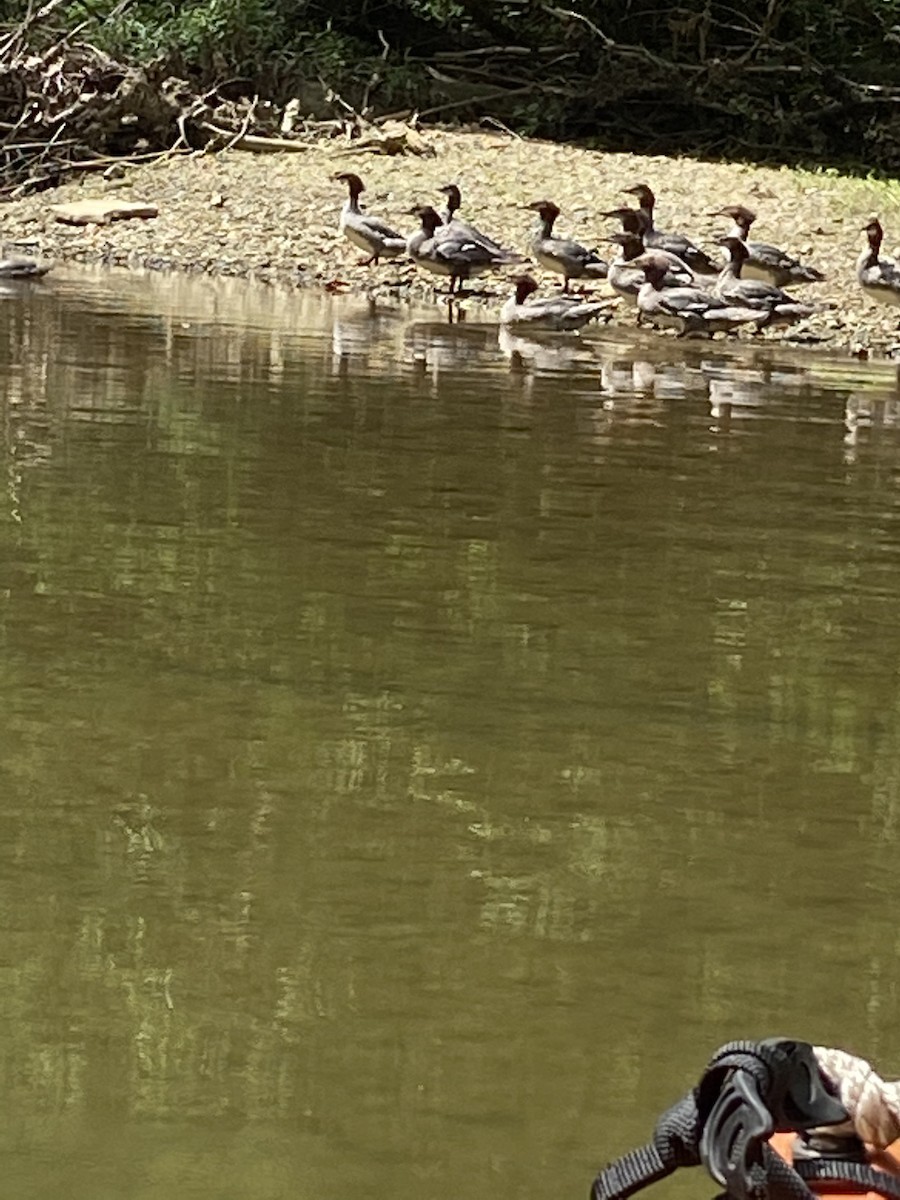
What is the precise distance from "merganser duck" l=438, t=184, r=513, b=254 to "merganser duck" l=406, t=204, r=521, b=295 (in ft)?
0.23

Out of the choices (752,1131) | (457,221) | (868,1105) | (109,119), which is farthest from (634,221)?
(752,1131)

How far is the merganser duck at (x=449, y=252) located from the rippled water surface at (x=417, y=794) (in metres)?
9.17

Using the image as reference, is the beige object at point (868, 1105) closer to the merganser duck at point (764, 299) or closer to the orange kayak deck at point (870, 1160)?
the orange kayak deck at point (870, 1160)

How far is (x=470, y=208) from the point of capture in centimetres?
2434

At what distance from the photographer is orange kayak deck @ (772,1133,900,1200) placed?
2.75 m

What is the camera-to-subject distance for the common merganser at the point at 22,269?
21078 mm

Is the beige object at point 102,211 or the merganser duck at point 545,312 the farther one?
the beige object at point 102,211

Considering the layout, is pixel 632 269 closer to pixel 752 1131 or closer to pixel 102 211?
pixel 102 211

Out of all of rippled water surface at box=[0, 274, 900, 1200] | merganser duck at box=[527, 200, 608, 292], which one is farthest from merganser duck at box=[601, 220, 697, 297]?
rippled water surface at box=[0, 274, 900, 1200]

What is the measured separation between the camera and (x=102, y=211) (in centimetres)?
2455

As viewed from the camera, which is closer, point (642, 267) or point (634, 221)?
point (642, 267)

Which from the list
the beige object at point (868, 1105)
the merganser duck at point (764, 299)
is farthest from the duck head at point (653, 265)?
the beige object at point (868, 1105)

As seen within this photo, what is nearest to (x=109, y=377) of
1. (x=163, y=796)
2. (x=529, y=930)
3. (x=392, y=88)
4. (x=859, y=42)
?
(x=163, y=796)

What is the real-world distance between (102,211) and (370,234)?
13.3 feet
